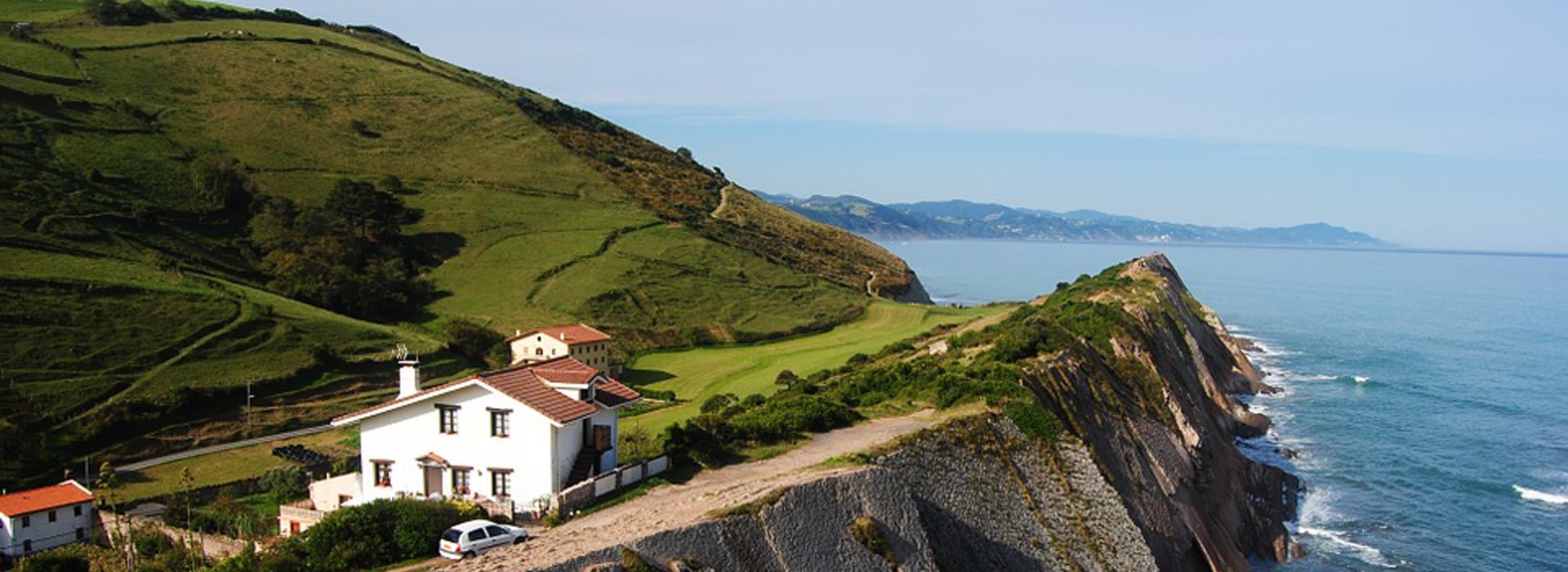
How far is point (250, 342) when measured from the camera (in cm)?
5766

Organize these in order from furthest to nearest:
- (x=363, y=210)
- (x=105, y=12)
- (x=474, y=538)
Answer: (x=105, y=12)
(x=363, y=210)
(x=474, y=538)

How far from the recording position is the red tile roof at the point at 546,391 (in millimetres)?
26438

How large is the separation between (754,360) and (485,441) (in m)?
46.7

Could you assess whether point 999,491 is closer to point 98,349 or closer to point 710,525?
Result: point 710,525

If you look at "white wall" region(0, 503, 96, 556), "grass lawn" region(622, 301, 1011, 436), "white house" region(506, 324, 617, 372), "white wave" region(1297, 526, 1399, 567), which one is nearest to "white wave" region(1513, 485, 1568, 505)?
"white wave" region(1297, 526, 1399, 567)

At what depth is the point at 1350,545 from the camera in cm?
4431

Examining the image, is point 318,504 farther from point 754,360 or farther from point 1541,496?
point 1541,496

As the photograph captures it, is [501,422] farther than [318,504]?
No

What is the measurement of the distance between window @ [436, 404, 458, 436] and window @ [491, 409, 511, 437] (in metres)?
1.18

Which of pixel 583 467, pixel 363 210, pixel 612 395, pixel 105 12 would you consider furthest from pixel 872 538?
pixel 105 12

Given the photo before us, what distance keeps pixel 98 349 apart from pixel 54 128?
39367 mm

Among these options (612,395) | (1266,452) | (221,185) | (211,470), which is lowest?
(1266,452)

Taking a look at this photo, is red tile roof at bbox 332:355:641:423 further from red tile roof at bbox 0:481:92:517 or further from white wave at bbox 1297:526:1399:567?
white wave at bbox 1297:526:1399:567

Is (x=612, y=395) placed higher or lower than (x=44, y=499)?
higher
